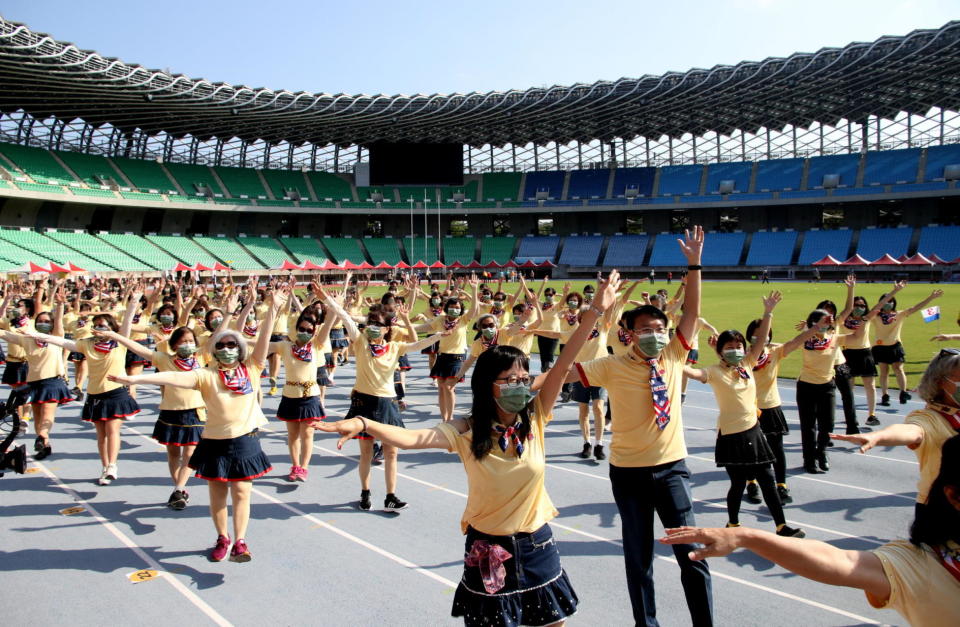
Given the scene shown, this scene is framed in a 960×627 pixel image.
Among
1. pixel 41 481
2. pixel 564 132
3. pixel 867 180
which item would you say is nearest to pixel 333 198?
pixel 564 132

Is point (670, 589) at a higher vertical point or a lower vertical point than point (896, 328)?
lower

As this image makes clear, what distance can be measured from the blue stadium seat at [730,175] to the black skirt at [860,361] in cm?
5712

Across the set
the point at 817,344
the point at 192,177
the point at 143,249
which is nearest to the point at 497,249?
the point at 192,177

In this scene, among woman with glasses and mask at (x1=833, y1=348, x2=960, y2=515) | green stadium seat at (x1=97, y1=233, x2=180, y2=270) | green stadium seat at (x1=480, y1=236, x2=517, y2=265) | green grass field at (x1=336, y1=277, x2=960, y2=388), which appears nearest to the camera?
woman with glasses and mask at (x1=833, y1=348, x2=960, y2=515)

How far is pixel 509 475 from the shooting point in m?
3.19

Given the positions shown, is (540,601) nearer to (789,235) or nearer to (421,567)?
(421,567)

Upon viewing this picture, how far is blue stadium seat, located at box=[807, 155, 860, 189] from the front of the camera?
191 feet

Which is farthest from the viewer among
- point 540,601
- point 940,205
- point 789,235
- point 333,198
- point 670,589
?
point 333,198

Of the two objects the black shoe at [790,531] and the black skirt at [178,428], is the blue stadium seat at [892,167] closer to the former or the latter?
the black shoe at [790,531]

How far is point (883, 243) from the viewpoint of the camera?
54.4 meters

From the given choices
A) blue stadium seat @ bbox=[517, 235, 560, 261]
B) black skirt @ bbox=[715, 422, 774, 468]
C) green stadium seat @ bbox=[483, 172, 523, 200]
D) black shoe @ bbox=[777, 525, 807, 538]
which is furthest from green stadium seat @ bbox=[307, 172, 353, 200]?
black shoe @ bbox=[777, 525, 807, 538]

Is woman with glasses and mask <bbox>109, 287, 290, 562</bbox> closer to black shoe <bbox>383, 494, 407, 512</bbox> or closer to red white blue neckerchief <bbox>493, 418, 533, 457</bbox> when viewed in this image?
black shoe <bbox>383, 494, 407, 512</bbox>

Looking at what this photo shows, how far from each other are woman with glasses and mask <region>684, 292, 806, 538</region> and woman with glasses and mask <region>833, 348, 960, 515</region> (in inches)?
70.8

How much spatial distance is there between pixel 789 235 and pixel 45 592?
6405 cm
